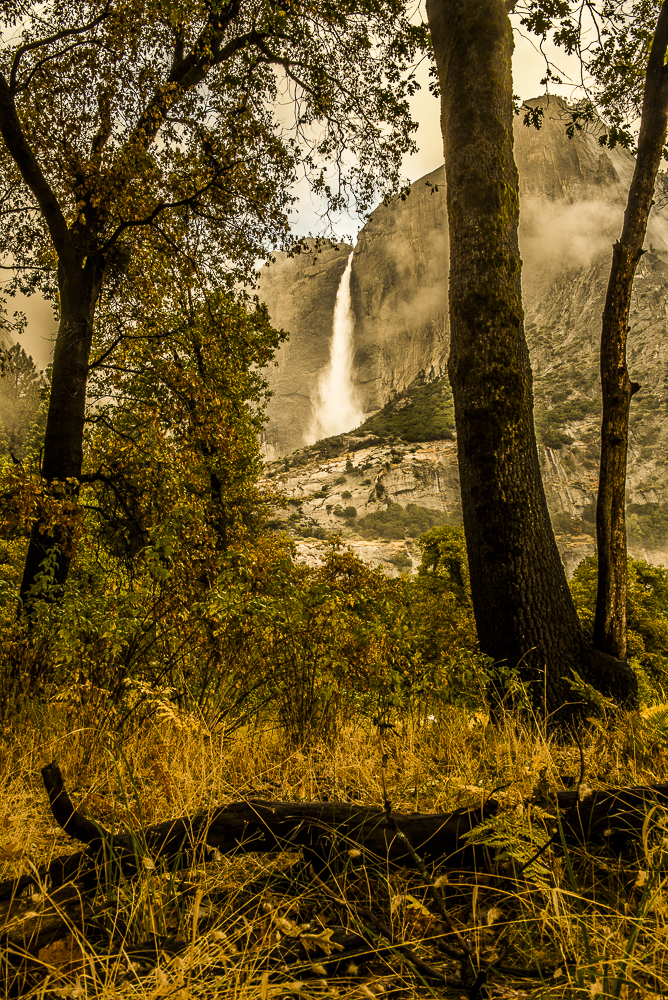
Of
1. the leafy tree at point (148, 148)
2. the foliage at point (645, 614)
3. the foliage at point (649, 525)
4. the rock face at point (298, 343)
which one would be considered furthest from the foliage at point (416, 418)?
the leafy tree at point (148, 148)

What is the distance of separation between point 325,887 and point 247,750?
1.14 meters

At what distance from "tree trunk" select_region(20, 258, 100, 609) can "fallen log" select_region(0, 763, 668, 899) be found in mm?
4491

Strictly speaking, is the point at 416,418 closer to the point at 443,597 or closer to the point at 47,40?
the point at 443,597

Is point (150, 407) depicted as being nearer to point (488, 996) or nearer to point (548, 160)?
point (488, 996)

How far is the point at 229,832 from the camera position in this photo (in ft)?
5.23

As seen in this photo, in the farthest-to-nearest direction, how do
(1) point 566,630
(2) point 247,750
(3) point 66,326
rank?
(3) point 66,326 < (1) point 566,630 < (2) point 247,750

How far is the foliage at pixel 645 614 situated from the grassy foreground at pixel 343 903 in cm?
1510

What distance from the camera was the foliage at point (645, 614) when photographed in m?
17.4

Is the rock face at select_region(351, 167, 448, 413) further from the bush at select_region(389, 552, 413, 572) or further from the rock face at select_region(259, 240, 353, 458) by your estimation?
the bush at select_region(389, 552, 413, 572)

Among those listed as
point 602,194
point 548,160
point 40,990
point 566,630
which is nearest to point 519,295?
point 566,630

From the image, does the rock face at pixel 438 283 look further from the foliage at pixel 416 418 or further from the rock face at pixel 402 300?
the foliage at pixel 416 418

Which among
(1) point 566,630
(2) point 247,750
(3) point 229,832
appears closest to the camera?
(3) point 229,832

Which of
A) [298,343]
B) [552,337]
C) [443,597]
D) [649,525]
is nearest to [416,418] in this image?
[552,337]

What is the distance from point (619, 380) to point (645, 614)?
18734 millimetres
